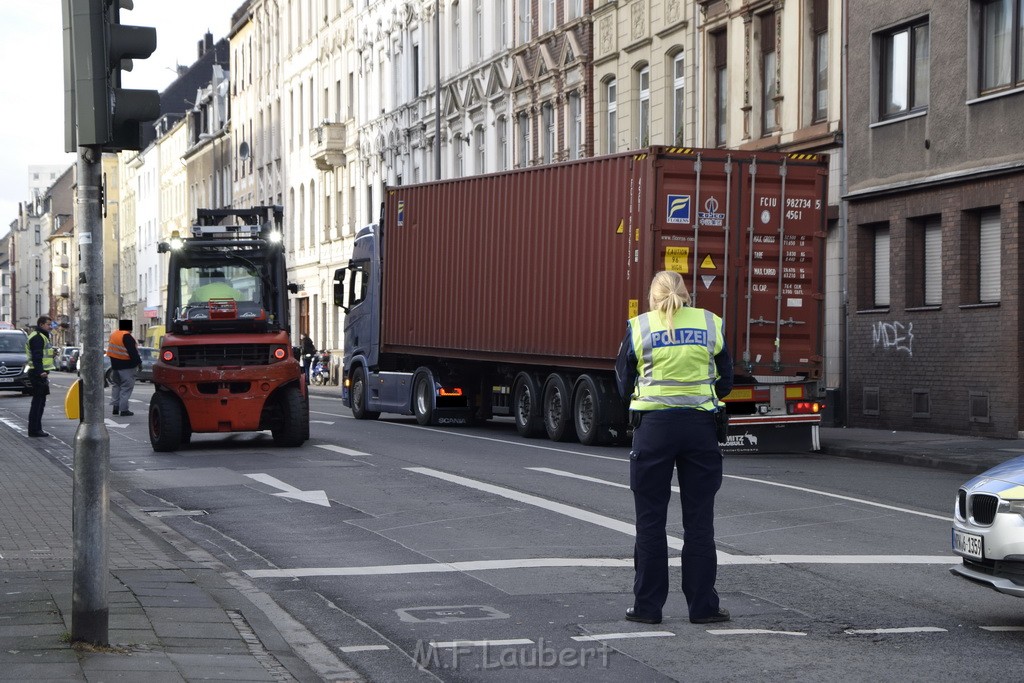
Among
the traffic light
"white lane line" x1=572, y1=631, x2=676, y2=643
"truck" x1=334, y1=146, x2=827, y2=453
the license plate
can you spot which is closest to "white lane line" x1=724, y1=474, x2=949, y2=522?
"truck" x1=334, y1=146, x2=827, y2=453

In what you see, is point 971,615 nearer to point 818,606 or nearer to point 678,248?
point 818,606

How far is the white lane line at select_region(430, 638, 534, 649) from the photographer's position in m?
7.89

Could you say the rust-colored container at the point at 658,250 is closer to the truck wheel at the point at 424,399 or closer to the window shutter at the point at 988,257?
the truck wheel at the point at 424,399

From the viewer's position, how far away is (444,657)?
7645 mm

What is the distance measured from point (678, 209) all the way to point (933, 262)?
703 cm

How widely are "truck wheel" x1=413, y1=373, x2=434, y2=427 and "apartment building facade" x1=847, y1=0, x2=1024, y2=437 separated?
687cm

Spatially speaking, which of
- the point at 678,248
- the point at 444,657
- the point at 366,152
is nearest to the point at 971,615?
the point at 444,657

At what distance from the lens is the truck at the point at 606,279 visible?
20516 mm

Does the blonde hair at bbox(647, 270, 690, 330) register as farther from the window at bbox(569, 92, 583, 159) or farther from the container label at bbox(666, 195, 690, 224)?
the window at bbox(569, 92, 583, 159)

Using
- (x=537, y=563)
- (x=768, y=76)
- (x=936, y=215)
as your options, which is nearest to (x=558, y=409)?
(x=936, y=215)

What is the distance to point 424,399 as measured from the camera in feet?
91.5

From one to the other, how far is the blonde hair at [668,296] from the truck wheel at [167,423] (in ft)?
42.8

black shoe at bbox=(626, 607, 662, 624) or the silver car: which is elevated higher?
the silver car

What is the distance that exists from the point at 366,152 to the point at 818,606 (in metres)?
52.4
